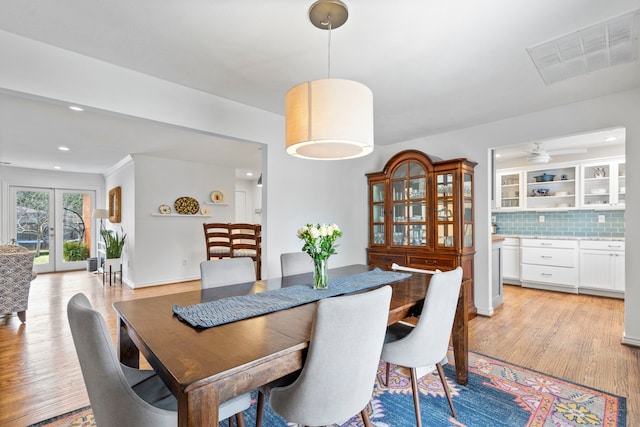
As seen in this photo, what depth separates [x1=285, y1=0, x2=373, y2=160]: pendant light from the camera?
1562 millimetres

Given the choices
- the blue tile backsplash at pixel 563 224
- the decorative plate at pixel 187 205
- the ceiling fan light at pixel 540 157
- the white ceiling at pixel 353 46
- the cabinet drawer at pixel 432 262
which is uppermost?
the white ceiling at pixel 353 46

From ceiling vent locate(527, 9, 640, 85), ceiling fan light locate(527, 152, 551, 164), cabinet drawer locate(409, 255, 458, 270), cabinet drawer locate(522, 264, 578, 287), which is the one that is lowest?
cabinet drawer locate(522, 264, 578, 287)

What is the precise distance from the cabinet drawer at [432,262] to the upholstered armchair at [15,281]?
4437 mm

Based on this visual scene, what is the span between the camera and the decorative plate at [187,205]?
18.8 feet

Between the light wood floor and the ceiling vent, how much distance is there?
90.2 inches

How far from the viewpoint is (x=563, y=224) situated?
16.9 ft

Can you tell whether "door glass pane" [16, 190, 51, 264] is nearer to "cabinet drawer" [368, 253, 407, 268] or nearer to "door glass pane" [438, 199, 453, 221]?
"cabinet drawer" [368, 253, 407, 268]

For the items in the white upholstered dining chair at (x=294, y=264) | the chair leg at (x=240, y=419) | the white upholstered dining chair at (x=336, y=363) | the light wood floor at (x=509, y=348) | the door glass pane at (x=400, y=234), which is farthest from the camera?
the door glass pane at (x=400, y=234)

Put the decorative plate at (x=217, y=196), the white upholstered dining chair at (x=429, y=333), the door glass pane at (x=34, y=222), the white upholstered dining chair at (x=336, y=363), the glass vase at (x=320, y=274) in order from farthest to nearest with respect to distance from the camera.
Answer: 1. the door glass pane at (x=34, y=222)
2. the decorative plate at (x=217, y=196)
3. the glass vase at (x=320, y=274)
4. the white upholstered dining chair at (x=429, y=333)
5. the white upholstered dining chair at (x=336, y=363)

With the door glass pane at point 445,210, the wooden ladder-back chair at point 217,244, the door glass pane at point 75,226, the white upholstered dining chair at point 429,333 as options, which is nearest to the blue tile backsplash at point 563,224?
the door glass pane at point 445,210

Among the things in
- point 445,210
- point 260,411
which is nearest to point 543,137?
point 445,210

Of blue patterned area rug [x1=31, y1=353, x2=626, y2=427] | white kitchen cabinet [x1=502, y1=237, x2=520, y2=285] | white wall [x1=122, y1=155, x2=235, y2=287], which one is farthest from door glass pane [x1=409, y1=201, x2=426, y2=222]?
white wall [x1=122, y1=155, x2=235, y2=287]

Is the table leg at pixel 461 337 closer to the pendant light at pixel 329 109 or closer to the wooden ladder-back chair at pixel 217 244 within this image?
the pendant light at pixel 329 109

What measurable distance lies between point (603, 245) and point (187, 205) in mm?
6815
